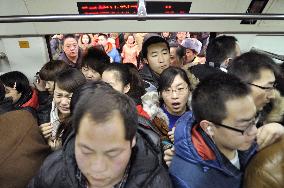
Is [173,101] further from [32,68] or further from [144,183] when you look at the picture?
[32,68]

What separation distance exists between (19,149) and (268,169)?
3.83 feet

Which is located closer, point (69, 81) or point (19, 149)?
point (19, 149)

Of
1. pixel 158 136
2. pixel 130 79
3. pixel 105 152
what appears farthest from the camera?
pixel 130 79

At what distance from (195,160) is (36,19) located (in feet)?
3.89

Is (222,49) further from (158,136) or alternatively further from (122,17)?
(158,136)

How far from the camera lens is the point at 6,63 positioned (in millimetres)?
2967

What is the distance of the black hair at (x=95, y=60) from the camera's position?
8.87ft

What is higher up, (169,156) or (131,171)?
(131,171)

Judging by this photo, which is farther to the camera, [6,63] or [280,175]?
[6,63]

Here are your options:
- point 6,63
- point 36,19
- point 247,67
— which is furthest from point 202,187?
point 6,63

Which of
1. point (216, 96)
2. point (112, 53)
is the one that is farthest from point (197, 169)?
point (112, 53)

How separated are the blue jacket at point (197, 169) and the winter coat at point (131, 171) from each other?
7 cm

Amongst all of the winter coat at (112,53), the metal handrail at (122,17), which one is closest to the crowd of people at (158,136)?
the metal handrail at (122,17)

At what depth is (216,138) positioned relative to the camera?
136cm
